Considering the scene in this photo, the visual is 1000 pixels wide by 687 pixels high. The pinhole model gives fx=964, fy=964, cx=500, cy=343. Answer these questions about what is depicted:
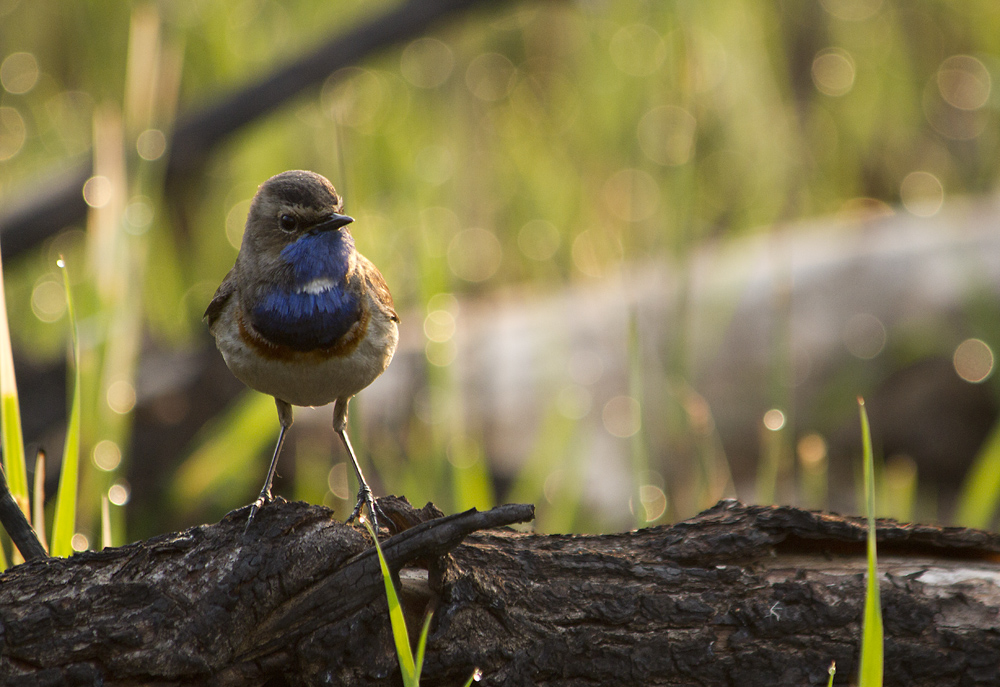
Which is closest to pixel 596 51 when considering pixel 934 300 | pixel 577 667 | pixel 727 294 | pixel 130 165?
pixel 727 294

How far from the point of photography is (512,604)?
179 centimetres

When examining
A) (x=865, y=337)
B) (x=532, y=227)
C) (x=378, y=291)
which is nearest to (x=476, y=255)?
(x=532, y=227)

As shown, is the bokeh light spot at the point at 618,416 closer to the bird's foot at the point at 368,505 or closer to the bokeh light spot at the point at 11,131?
the bird's foot at the point at 368,505

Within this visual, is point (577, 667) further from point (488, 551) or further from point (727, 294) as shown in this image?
point (727, 294)

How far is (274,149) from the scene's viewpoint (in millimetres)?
5320

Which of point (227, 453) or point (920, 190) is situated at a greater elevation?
point (920, 190)

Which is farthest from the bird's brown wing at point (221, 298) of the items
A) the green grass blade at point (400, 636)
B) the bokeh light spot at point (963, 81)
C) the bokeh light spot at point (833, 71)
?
the bokeh light spot at point (963, 81)

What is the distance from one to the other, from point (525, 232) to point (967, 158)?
9.04 feet

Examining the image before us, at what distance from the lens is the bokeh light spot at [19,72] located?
585cm

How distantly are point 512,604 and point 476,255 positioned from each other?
398 centimetres

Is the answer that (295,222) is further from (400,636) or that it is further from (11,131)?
(11,131)

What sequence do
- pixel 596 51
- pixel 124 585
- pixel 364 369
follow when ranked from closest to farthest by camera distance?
pixel 124 585, pixel 364 369, pixel 596 51

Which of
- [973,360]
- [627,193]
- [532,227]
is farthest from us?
[532,227]

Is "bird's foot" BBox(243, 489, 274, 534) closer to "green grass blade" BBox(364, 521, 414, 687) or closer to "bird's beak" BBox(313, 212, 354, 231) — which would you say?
"green grass blade" BBox(364, 521, 414, 687)
